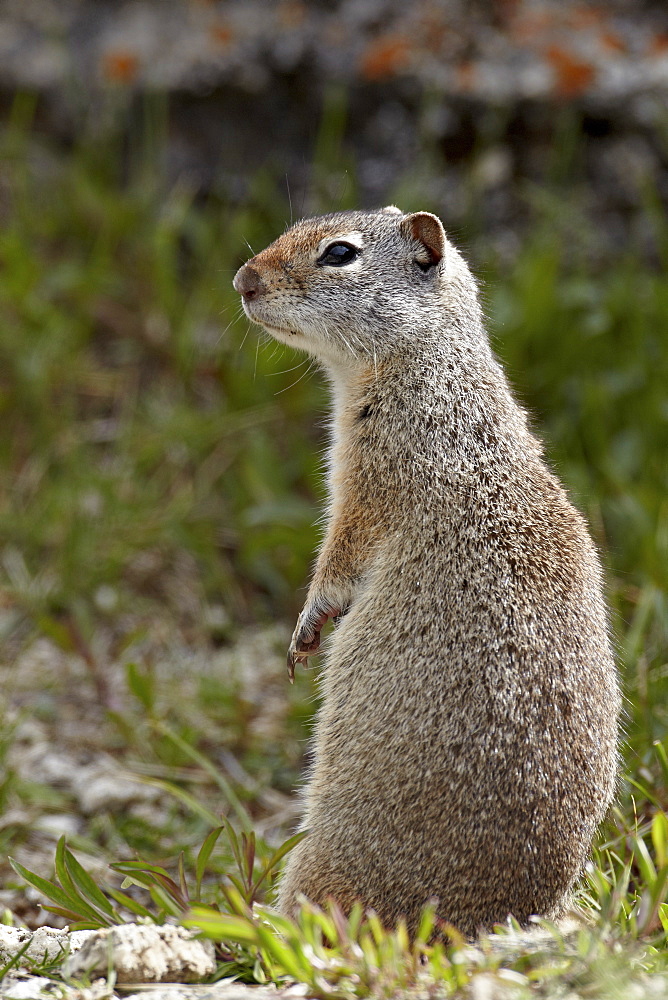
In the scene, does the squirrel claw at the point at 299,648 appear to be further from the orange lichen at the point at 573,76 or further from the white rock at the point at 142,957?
the orange lichen at the point at 573,76

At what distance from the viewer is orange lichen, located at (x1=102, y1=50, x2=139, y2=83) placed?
621 cm

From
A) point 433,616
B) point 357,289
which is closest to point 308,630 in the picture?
point 433,616

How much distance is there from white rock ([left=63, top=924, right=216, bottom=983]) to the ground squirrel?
517mm

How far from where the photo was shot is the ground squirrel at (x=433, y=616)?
2.68 m

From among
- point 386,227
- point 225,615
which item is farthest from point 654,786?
point 225,615

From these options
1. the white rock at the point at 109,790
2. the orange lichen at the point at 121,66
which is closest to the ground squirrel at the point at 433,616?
the white rock at the point at 109,790

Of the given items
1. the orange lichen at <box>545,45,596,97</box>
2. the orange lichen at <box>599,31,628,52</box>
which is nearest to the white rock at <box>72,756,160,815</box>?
the orange lichen at <box>545,45,596,97</box>

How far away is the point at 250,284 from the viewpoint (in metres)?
3.44

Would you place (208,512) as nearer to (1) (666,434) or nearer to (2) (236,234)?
(2) (236,234)

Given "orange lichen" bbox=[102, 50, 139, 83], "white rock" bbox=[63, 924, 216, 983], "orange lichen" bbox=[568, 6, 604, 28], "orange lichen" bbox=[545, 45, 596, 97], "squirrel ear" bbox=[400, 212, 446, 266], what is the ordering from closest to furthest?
"white rock" bbox=[63, 924, 216, 983] < "squirrel ear" bbox=[400, 212, 446, 266] < "orange lichen" bbox=[545, 45, 596, 97] < "orange lichen" bbox=[568, 6, 604, 28] < "orange lichen" bbox=[102, 50, 139, 83]

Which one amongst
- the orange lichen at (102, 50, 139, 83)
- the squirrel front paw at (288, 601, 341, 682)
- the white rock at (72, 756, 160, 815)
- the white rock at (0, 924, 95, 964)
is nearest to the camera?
the white rock at (0, 924, 95, 964)

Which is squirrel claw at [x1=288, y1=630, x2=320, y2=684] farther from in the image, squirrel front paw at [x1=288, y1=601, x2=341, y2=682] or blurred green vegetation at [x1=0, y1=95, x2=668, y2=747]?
blurred green vegetation at [x1=0, y1=95, x2=668, y2=747]

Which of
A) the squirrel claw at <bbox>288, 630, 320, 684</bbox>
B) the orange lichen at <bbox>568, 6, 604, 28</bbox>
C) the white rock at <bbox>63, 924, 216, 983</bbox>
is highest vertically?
the orange lichen at <bbox>568, 6, 604, 28</bbox>

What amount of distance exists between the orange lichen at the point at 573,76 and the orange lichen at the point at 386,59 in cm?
83
